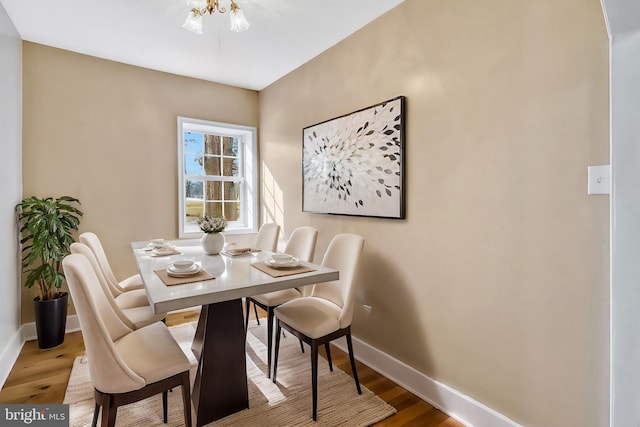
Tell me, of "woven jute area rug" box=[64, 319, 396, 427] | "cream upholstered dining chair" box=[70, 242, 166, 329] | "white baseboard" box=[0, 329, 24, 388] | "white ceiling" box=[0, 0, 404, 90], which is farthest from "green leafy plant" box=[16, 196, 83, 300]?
"white ceiling" box=[0, 0, 404, 90]

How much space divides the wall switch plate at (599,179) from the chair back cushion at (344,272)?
1.24 meters

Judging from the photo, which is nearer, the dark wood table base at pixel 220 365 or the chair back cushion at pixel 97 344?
the chair back cushion at pixel 97 344

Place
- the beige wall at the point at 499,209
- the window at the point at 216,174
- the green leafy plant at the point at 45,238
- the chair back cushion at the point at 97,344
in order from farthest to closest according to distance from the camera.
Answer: the window at the point at 216,174
the green leafy plant at the point at 45,238
the beige wall at the point at 499,209
the chair back cushion at the point at 97,344

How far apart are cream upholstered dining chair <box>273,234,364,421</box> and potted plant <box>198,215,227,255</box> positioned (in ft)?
2.25

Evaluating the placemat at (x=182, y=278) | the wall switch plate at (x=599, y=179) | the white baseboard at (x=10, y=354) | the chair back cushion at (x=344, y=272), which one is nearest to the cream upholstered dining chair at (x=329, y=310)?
the chair back cushion at (x=344, y=272)

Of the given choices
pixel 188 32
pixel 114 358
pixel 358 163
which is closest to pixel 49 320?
pixel 114 358

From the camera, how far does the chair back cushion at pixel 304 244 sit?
263cm

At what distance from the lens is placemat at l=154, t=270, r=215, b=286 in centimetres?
156

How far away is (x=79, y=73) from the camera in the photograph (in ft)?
9.93

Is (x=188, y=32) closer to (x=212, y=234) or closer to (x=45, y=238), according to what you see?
(x=212, y=234)

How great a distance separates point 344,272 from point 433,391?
0.94 metres

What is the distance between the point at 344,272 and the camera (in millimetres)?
2230

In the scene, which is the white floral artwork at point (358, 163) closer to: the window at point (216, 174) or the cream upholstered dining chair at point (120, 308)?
the window at point (216, 174)

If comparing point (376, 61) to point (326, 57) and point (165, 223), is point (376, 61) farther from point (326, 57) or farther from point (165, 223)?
point (165, 223)
